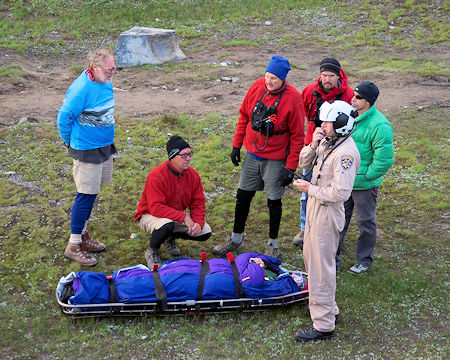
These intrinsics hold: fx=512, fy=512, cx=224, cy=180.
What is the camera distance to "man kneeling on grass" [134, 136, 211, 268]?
6215 mm

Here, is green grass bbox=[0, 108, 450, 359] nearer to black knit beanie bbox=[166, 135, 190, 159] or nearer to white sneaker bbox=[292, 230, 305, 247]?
white sneaker bbox=[292, 230, 305, 247]

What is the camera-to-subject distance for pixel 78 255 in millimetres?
6395

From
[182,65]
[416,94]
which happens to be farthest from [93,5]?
[416,94]

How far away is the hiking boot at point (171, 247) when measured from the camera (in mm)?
6746

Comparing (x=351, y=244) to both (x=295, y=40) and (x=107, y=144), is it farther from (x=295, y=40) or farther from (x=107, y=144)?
(x=295, y=40)

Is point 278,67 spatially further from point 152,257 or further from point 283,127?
point 152,257

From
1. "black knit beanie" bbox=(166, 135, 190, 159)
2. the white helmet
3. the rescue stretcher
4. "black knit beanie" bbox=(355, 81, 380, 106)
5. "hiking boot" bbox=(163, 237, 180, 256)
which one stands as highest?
the white helmet

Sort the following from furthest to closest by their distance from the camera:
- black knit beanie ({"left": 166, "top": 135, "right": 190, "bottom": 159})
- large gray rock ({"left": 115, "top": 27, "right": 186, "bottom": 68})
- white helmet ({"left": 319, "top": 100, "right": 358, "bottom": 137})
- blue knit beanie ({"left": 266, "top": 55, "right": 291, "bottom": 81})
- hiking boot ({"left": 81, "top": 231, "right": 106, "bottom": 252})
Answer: large gray rock ({"left": 115, "top": 27, "right": 186, "bottom": 68}) → hiking boot ({"left": 81, "top": 231, "right": 106, "bottom": 252}) → black knit beanie ({"left": 166, "top": 135, "right": 190, "bottom": 159}) → blue knit beanie ({"left": 266, "top": 55, "right": 291, "bottom": 81}) → white helmet ({"left": 319, "top": 100, "right": 358, "bottom": 137})

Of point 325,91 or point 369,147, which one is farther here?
point 325,91

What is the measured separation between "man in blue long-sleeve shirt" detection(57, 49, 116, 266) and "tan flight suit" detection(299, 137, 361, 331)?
8.16ft

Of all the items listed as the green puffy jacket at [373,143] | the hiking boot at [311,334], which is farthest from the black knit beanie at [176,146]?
the hiking boot at [311,334]

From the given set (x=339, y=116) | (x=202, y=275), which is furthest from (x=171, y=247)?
(x=339, y=116)

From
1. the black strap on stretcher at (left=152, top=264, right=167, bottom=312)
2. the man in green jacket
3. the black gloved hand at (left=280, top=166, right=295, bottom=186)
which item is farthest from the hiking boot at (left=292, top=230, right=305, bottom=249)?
the black strap on stretcher at (left=152, top=264, right=167, bottom=312)

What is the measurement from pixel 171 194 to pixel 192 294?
1.42m
